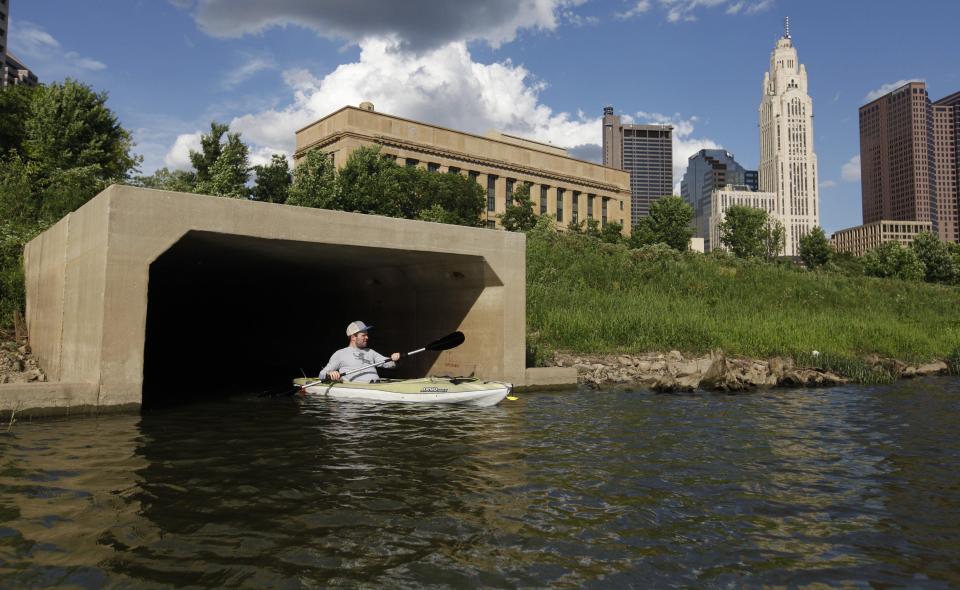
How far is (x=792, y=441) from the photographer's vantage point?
9.52 m

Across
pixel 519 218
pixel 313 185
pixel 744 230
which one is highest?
pixel 744 230

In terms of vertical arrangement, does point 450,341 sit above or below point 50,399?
above

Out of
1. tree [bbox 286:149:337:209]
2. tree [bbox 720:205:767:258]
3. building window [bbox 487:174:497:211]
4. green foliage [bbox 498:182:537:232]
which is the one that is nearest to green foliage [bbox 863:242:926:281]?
tree [bbox 720:205:767:258]

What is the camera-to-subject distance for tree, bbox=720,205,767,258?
71.4m

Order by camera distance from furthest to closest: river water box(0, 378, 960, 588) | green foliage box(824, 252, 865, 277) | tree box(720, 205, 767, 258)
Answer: green foliage box(824, 252, 865, 277) < tree box(720, 205, 767, 258) < river water box(0, 378, 960, 588)

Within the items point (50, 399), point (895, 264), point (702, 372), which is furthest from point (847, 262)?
point (50, 399)

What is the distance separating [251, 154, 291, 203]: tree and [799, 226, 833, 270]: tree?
197 ft

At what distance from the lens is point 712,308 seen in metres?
27.9

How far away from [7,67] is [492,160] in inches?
3583

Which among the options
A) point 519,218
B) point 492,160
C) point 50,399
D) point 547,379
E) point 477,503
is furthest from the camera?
point 492,160

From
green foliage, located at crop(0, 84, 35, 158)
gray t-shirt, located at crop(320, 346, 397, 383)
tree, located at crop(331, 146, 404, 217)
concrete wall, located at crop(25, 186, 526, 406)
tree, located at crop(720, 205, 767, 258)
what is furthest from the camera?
tree, located at crop(720, 205, 767, 258)

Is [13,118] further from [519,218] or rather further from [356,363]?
[519,218]

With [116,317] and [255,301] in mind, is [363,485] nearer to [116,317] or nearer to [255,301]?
[116,317]

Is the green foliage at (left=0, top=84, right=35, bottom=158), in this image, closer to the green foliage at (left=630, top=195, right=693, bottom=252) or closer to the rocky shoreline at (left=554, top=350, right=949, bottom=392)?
the rocky shoreline at (left=554, top=350, right=949, bottom=392)
